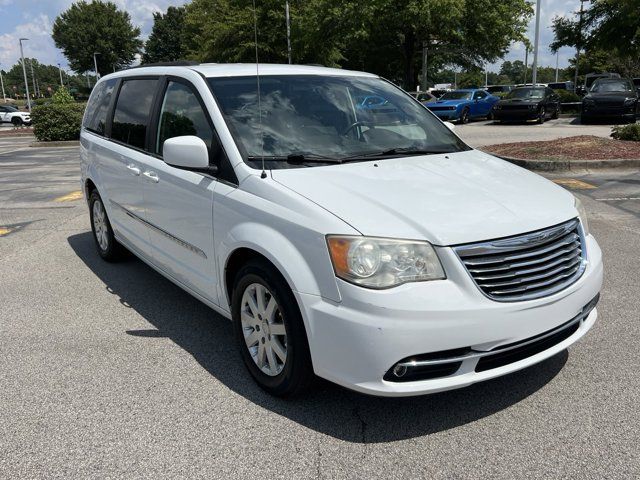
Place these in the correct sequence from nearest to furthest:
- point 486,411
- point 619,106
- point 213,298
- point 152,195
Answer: point 486,411, point 213,298, point 152,195, point 619,106

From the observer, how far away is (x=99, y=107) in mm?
5766

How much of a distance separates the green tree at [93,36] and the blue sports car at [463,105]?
204 ft

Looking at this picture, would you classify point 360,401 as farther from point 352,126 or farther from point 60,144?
point 60,144

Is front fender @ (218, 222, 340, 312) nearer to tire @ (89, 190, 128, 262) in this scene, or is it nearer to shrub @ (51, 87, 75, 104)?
tire @ (89, 190, 128, 262)

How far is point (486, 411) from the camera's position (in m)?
3.05

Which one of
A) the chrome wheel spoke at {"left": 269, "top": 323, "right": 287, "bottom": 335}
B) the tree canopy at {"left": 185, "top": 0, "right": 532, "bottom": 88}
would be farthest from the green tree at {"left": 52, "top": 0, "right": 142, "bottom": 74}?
the chrome wheel spoke at {"left": 269, "top": 323, "right": 287, "bottom": 335}

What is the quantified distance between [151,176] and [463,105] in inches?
928

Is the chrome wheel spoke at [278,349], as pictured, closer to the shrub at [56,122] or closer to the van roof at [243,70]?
the van roof at [243,70]

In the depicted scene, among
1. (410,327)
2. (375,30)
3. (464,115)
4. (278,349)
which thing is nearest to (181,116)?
(278,349)

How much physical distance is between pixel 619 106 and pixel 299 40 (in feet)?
63.9

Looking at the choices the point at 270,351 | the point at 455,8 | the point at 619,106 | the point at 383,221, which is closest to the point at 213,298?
the point at 270,351

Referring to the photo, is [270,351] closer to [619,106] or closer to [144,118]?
[144,118]

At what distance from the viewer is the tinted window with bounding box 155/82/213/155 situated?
371 centimetres

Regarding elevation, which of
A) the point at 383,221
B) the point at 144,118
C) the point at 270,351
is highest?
the point at 144,118
